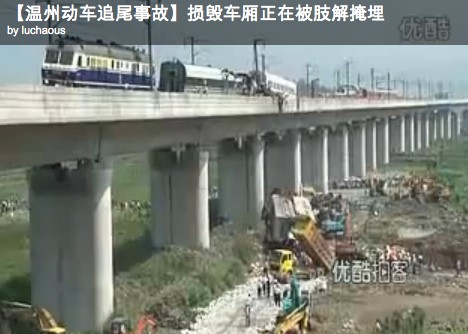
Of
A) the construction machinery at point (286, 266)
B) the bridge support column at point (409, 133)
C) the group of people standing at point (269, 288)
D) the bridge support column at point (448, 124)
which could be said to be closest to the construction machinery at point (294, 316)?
the group of people standing at point (269, 288)

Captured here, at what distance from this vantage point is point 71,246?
24391 millimetres

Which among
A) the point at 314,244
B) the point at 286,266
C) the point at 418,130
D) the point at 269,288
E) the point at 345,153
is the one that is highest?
the point at 418,130

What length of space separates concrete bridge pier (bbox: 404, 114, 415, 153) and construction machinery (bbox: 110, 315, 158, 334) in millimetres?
100120

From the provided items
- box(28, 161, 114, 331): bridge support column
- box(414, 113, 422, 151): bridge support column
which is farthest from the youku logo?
box(414, 113, 422, 151): bridge support column

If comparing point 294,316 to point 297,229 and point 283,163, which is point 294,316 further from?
point 283,163

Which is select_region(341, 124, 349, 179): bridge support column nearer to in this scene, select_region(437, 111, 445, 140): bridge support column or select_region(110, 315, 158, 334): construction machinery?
select_region(110, 315, 158, 334): construction machinery

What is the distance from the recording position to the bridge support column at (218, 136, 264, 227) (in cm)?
4638

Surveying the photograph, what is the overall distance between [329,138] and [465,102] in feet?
388

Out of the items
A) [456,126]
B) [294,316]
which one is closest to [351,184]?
[294,316]

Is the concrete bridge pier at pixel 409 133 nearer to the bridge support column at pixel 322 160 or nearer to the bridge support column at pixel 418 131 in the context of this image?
the bridge support column at pixel 418 131

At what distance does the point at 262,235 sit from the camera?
133ft

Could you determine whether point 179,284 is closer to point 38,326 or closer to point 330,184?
point 38,326

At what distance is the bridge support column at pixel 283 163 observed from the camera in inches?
Result: 2224

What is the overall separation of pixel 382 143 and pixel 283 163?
46.2 meters
